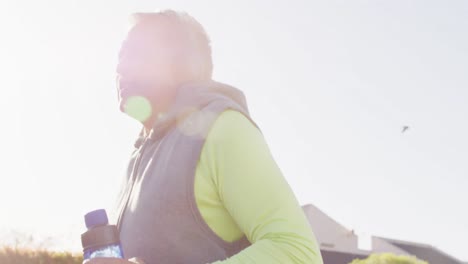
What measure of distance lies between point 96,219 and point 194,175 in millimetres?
335

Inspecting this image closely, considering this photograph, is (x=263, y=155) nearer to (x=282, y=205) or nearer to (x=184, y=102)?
(x=282, y=205)

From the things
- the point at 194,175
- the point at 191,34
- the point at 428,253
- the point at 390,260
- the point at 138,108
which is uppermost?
the point at 191,34

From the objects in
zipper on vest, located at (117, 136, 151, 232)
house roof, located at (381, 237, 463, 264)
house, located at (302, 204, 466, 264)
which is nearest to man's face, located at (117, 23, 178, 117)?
zipper on vest, located at (117, 136, 151, 232)

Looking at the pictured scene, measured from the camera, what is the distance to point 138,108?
2.37 metres

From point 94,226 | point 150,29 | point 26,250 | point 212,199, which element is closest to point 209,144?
point 212,199

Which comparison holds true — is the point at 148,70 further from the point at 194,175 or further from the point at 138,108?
the point at 194,175

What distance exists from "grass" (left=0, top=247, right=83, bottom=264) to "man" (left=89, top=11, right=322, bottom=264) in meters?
8.91

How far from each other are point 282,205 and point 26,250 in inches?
401

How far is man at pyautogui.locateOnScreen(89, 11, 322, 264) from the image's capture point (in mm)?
1914

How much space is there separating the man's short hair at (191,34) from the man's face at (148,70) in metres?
0.06

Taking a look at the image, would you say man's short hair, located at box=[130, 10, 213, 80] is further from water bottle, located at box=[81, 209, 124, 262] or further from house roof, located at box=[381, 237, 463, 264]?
Answer: house roof, located at box=[381, 237, 463, 264]

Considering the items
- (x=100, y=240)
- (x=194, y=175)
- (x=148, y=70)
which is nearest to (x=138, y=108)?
(x=148, y=70)

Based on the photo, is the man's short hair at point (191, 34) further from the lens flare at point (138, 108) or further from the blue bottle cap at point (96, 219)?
the blue bottle cap at point (96, 219)

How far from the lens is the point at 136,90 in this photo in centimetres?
232
